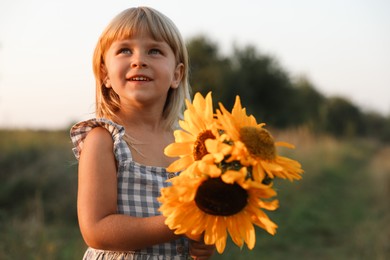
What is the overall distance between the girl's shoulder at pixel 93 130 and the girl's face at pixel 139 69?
0.15 metres

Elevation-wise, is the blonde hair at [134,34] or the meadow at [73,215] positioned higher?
the blonde hair at [134,34]

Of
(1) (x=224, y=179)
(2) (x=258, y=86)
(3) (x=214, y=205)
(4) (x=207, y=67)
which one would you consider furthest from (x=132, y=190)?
(2) (x=258, y=86)

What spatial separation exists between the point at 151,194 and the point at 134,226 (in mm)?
363

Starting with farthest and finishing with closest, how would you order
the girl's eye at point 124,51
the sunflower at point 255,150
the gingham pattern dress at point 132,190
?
the girl's eye at point 124,51 → the gingham pattern dress at point 132,190 → the sunflower at point 255,150

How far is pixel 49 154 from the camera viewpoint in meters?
7.72

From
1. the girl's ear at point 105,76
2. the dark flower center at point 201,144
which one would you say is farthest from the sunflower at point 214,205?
the girl's ear at point 105,76

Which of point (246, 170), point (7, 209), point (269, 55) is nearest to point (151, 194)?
point (246, 170)

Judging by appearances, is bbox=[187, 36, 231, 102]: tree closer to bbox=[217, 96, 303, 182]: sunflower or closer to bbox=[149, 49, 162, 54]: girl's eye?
bbox=[149, 49, 162, 54]: girl's eye

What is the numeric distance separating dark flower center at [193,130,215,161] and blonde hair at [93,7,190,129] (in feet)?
2.79

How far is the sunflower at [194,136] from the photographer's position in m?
1.50

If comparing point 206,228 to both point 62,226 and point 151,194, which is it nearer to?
point 151,194

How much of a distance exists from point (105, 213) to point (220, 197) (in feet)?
2.28

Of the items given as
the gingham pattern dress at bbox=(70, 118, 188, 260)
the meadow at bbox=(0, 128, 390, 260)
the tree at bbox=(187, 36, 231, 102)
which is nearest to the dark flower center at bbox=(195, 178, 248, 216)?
the gingham pattern dress at bbox=(70, 118, 188, 260)

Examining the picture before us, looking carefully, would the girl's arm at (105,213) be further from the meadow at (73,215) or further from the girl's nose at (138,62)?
the meadow at (73,215)
